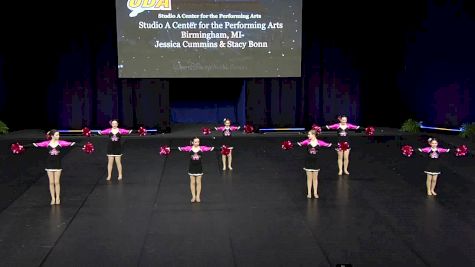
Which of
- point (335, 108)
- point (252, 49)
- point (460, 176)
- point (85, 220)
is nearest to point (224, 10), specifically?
point (252, 49)

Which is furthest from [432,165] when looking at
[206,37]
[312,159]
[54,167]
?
[206,37]

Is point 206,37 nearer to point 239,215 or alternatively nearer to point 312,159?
point 312,159

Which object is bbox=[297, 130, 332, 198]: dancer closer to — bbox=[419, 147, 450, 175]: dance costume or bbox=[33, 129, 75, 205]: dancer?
bbox=[419, 147, 450, 175]: dance costume

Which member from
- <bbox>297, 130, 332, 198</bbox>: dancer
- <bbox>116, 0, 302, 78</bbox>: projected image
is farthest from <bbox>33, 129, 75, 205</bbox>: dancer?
<bbox>116, 0, 302, 78</bbox>: projected image

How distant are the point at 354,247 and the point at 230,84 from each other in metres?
14.8

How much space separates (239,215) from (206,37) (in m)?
10.3

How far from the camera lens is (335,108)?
74.0 feet

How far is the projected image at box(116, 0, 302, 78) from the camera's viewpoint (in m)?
20.3

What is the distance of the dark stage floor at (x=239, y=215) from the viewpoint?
927 cm

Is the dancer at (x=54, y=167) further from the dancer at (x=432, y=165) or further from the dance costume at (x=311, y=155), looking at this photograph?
the dancer at (x=432, y=165)

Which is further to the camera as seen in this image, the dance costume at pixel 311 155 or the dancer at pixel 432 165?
the dancer at pixel 432 165

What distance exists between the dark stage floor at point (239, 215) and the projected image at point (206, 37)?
4506 millimetres

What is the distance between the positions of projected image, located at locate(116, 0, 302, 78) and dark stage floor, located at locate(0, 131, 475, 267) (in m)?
4.51

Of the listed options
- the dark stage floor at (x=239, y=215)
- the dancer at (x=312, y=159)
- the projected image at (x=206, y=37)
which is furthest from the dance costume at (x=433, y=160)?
the projected image at (x=206, y=37)
